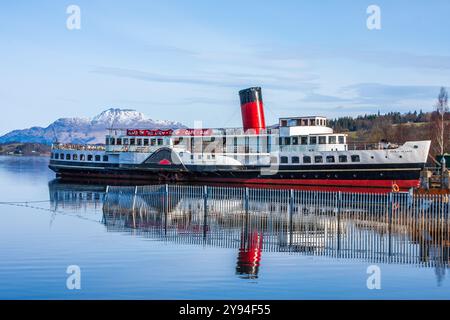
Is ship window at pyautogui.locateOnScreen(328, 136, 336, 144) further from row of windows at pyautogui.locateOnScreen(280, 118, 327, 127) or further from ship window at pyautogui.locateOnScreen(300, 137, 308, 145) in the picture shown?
row of windows at pyautogui.locateOnScreen(280, 118, 327, 127)

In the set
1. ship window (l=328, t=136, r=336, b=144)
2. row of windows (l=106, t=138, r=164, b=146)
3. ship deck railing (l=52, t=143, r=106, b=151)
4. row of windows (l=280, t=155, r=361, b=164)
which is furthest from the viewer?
ship deck railing (l=52, t=143, r=106, b=151)

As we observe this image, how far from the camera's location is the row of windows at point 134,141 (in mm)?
68938

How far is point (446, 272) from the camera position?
22.0m

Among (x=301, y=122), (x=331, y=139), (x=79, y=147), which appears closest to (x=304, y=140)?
(x=301, y=122)

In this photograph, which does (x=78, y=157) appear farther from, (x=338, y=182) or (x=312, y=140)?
(x=338, y=182)

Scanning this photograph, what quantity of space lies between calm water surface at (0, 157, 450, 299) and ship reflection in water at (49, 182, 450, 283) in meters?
0.06

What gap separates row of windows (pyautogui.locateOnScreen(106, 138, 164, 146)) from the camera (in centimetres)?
6894

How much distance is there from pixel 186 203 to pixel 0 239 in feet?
55.0

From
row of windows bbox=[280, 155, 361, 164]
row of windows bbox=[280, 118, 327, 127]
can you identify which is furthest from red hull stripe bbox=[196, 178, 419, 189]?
row of windows bbox=[280, 118, 327, 127]

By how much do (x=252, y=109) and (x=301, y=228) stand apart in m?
32.5

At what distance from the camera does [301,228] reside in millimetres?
32281
